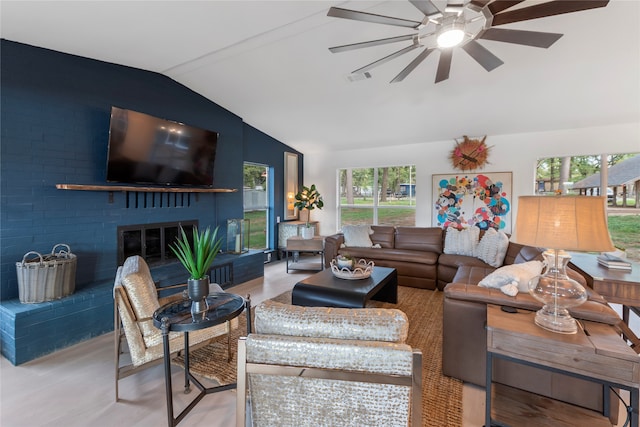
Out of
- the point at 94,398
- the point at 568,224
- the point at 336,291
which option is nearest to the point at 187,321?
the point at 94,398

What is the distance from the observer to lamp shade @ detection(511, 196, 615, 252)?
1426 mm

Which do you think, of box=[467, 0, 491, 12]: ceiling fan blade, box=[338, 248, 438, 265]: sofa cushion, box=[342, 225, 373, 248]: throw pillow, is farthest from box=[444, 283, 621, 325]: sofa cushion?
Result: box=[342, 225, 373, 248]: throw pillow

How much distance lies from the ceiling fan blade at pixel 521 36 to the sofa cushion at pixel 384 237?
3471mm

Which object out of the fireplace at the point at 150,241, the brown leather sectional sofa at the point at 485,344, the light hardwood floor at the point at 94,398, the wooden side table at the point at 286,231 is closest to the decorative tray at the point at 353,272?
the brown leather sectional sofa at the point at 485,344

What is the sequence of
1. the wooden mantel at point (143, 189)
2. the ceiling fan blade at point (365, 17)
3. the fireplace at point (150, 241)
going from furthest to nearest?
the fireplace at point (150, 241) < the wooden mantel at point (143, 189) < the ceiling fan blade at point (365, 17)

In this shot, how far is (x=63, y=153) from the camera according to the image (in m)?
2.94

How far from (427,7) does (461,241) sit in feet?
11.5

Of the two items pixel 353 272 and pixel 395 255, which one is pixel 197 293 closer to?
pixel 353 272

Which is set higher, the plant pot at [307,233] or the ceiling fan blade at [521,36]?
the ceiling fan blade at [521,36]

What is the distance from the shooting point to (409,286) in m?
4.37

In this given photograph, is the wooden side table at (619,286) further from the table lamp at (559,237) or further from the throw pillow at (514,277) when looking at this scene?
the table lamp at (559,237)

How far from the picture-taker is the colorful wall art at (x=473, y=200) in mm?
5008

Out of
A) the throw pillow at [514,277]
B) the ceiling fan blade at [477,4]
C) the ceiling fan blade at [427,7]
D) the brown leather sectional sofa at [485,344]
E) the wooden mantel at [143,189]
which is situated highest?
the ceiling fan blade at [427,7]

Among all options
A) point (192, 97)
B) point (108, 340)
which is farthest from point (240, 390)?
point (192, 97)
